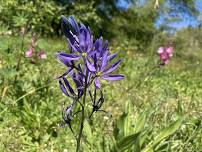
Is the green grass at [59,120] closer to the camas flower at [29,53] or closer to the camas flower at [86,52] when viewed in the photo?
the camas flower at [29,53]

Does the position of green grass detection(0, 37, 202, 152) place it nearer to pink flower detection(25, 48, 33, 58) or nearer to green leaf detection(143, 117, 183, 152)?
green leaf detection(143, 117, 183, 152)

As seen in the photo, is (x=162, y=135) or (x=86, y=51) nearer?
(x=86, y=51)

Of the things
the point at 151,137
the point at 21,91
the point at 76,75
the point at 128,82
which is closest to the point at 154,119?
the point at 151,137

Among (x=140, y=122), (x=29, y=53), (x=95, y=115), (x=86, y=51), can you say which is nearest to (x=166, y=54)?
(x=29, y=53)

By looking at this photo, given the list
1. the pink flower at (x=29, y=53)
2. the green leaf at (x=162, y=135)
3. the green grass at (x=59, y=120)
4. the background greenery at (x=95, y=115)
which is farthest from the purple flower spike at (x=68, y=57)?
the pink flower at (x=29, y=53)

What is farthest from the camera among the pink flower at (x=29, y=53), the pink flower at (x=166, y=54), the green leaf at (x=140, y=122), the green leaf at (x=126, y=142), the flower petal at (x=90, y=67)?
the pink flower at (x=166, y=54)

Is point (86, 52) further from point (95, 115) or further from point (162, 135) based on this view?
point (95, 115)

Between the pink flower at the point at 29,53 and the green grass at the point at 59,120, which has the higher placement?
the pink flower at the point at 29,53

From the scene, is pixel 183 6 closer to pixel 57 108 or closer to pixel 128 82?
pixel 128 82

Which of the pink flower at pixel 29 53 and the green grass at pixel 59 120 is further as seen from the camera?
the pink flower at pixel 29 53

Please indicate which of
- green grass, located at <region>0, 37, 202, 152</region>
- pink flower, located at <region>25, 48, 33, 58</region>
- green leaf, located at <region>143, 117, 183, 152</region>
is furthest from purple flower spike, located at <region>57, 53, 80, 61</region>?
pink flower, located at <region>25, 48, 33, 58</region>

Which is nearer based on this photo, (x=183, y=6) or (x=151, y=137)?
(x=151, y=137)
